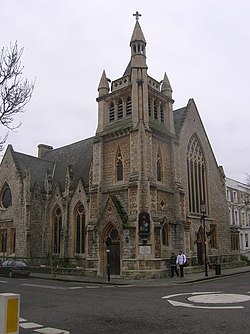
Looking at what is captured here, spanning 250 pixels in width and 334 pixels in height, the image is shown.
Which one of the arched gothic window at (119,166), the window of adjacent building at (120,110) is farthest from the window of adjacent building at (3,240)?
the window of adjacent building at (120,110)

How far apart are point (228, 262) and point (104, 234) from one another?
520 inches

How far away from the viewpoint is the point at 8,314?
17.7 ft

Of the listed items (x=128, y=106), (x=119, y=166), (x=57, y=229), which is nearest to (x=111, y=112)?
(x=128, y=106)

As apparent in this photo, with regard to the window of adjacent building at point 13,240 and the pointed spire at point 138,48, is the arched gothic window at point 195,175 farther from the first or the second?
the window of adjacent building at point 13,240

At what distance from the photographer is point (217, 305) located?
444 inches

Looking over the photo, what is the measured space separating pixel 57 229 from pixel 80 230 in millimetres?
3569

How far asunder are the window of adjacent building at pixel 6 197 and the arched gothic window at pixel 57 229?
4991 millimetres

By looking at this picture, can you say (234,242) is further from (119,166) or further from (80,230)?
(119,166)

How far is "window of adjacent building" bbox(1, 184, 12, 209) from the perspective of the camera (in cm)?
3660

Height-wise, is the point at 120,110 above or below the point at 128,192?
above

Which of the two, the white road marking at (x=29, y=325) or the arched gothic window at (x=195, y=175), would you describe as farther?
the arched gothic window at (x=195, y=175)

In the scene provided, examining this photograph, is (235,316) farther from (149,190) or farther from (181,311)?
(149,190)

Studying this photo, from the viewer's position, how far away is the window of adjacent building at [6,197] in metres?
36.6

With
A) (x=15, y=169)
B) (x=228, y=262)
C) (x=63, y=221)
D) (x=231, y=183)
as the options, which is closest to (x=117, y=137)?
(x=63, y=221)
